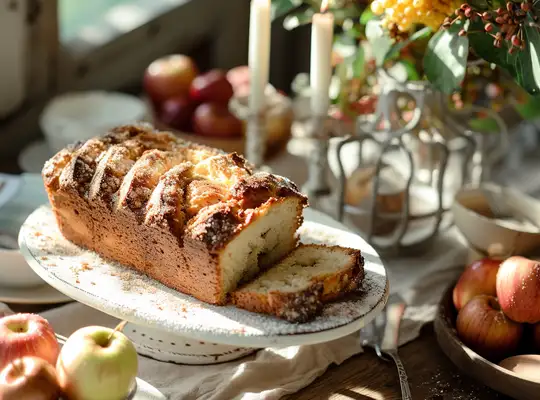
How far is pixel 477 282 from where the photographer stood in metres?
1.52

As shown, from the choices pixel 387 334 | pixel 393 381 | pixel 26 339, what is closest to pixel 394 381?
pixel 393 381

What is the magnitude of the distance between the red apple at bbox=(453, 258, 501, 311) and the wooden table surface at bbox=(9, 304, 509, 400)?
0.37ft

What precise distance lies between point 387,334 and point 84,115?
1.08 meters

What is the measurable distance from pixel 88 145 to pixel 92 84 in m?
0.99

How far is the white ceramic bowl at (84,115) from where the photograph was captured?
2.04 m

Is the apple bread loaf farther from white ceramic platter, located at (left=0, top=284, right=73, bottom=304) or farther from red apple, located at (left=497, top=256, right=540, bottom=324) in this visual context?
red apple, located at (left=497, top=256, right=540, bottom=324)

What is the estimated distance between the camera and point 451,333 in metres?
1.47

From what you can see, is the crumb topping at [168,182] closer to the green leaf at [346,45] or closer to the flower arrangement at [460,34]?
the flower arrangement at [460,34]

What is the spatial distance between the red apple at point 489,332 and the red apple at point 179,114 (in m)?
1.02

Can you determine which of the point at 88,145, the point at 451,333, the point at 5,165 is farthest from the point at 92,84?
the point at 451,333

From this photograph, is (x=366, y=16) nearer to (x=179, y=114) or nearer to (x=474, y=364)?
(x=179, y=114)

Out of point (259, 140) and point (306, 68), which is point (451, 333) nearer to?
point (259, 140)

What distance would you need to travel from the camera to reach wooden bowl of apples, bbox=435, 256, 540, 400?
1370 millimetres

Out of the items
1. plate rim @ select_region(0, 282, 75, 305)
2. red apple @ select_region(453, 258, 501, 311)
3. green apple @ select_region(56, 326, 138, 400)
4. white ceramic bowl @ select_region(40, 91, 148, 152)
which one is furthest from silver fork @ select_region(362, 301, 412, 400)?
white ceramic bowl @ select_region(40, 91, 148, 152)
